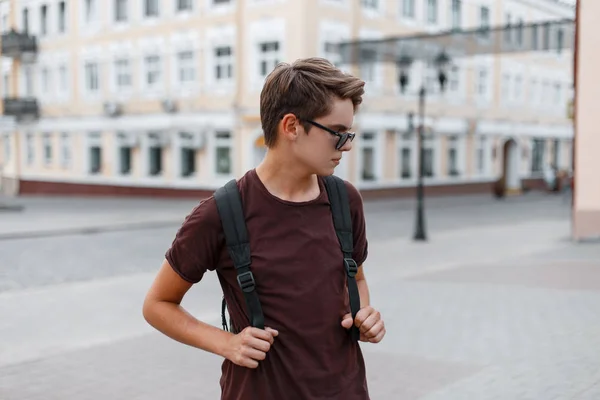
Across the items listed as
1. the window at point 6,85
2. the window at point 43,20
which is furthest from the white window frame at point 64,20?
the window at point 6,85

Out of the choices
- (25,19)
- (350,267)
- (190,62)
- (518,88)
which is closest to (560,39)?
(190,62)

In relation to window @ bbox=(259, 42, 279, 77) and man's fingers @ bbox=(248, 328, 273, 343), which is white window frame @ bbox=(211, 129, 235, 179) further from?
man's fingers @ bbox=(248, 328, 273, 343)

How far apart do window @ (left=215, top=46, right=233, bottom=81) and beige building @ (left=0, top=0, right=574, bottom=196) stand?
0.07 meters

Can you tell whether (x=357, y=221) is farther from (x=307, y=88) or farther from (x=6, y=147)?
(x=6, y=147)

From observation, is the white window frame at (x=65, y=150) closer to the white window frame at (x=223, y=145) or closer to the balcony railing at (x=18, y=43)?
the balcony railing at (x=18, y=43)

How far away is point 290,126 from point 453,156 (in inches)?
1458

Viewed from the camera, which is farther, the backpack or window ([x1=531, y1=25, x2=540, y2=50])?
window ([x1=531, y1=25, x2=540, y2=50])

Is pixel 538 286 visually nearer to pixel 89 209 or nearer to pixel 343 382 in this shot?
pixel 343 382

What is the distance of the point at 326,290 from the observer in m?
2.24

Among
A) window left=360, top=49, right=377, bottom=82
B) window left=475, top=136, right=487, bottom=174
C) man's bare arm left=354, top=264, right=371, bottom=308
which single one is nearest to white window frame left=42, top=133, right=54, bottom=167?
window left=360, top=49, right=377, bottom=82

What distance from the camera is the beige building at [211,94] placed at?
1201 inches

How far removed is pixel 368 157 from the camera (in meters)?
32.8

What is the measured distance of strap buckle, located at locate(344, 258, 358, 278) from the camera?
2.29 m

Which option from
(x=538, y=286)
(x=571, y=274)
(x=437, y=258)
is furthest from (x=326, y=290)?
(x=437, y=258)
